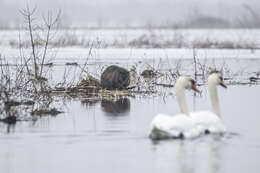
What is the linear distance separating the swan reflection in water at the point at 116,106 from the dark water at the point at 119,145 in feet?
0.07

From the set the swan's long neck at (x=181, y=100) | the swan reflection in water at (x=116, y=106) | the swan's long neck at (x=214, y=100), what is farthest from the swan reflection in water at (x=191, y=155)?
the swan reflection in water at (x=116, y=106)

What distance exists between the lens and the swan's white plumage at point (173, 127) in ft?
29.2

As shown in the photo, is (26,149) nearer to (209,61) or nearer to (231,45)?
(209,61)

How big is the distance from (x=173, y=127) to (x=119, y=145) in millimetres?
782

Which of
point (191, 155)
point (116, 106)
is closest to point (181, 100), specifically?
point (191, 155)

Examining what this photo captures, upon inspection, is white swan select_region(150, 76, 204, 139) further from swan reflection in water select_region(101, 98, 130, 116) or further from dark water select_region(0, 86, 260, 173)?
swan reflection in water select_region(101, 98, 130, 116)

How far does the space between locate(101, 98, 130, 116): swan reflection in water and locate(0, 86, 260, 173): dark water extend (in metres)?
0.02

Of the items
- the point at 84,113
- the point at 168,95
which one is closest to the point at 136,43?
the point at 168,95

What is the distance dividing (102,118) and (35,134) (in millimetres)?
1844

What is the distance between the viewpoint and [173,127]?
8.95m

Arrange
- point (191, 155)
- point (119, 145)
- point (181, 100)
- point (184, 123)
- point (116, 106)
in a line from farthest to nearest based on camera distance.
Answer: point (116, 106) < point (181, 100) < point (184, 123) < point (119, 145) < point (191, 155)

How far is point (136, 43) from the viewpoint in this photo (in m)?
37.5

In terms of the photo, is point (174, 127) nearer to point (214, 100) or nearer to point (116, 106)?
point (214, 100)

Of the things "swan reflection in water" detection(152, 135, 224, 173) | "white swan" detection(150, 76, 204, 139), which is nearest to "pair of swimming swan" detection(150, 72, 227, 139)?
"white swan" detection(150, 76, 204, 139)
